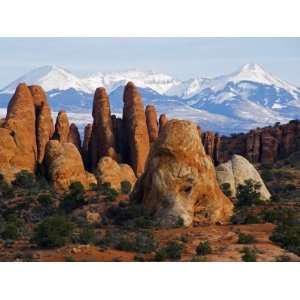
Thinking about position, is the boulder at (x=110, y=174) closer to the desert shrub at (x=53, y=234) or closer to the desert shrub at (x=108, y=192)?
the desert shrub at (x=108, y=192)

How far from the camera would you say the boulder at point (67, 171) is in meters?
58.2

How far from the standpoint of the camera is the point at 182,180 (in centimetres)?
4091

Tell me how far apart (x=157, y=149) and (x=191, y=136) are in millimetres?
1699

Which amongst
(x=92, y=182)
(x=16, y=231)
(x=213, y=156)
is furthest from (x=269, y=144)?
(x=16, y=231)

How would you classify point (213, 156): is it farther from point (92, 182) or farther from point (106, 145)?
point (92, 182)

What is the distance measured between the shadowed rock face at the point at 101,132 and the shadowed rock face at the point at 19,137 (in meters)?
6.15

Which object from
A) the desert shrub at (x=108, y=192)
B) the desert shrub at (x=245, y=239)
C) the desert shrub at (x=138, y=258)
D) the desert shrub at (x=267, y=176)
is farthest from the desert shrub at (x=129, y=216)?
the desert shrub at (x=267, y=176)

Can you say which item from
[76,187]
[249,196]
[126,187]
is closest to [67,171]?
[126,187]

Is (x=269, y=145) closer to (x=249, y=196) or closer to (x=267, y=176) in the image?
(x=267, y=176)

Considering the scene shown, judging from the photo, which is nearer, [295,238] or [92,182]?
[295,238]

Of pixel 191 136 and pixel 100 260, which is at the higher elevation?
pixel 191 136

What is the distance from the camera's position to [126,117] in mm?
73250

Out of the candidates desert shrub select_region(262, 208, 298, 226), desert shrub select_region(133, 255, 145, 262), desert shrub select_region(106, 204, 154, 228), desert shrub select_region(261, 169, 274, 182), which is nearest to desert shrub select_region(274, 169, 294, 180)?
desert shrub select_region(261, 169, 274, 182)

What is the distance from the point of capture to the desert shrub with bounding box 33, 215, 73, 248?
3338 cm
